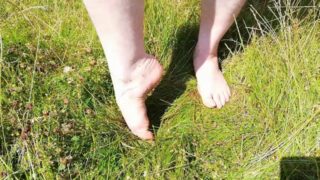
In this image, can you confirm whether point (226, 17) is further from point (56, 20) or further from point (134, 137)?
point (56, 20)

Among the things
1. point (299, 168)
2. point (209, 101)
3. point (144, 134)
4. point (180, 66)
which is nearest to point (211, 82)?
point (209, 101)

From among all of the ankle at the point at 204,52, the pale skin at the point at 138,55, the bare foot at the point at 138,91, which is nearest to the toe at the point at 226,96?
the pale skin at the point at 138,55

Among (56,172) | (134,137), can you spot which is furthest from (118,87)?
(56,172)

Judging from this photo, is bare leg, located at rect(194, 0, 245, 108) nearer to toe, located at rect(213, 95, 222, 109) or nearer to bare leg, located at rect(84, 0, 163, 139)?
toe, located at rect(213, 95, 222, 109)

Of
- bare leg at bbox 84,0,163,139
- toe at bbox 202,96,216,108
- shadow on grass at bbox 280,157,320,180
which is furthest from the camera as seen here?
toe at bbox 202,96,216,108

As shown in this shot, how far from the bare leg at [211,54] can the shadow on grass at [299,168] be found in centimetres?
35

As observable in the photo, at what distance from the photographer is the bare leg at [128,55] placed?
1191 mm

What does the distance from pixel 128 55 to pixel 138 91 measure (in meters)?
0.18

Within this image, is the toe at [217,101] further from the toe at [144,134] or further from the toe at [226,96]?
the toe at [144,134]

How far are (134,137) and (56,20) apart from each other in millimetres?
636

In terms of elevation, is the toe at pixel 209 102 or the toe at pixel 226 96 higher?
the toe at pixel 209 102

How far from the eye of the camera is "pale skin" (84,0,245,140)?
1.21 meters

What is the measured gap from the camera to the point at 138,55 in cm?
138

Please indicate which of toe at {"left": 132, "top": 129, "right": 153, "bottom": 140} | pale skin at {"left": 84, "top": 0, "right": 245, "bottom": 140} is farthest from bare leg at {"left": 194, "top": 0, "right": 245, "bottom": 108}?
toe at {"left": 132, "top": 129, "right": 153, "bottom": 140}
